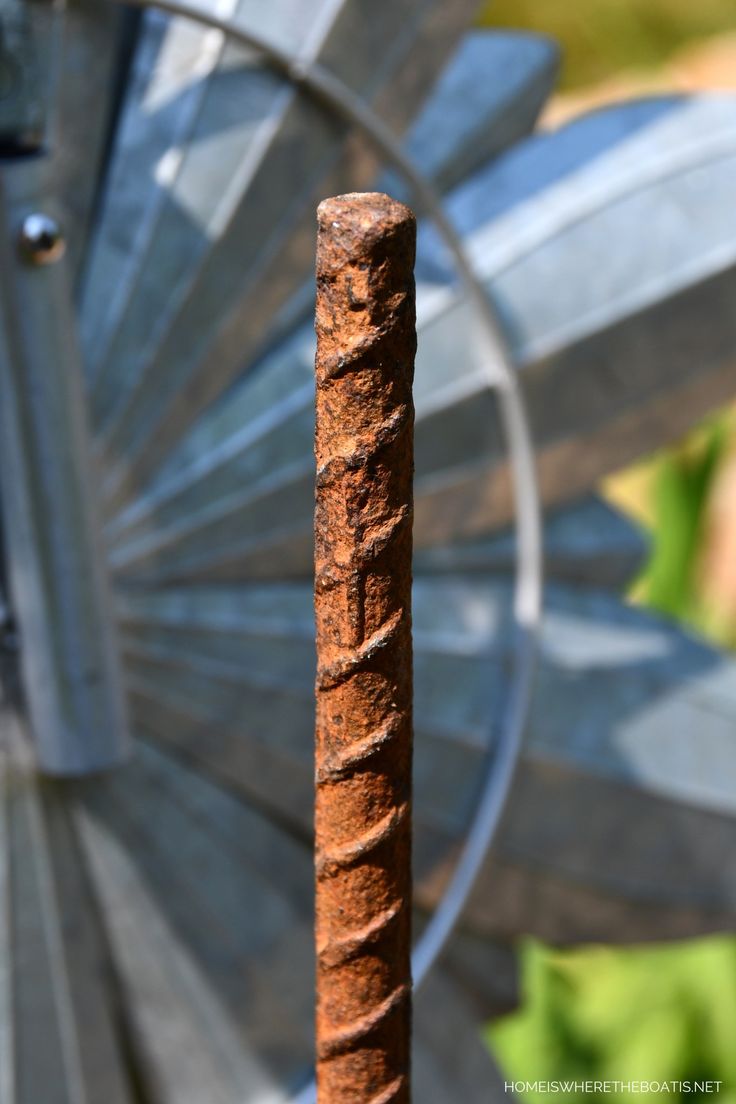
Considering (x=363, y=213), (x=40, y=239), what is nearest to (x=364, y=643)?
(x=363, y=213)

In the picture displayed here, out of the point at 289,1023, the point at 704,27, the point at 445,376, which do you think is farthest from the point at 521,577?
the point at 704,27

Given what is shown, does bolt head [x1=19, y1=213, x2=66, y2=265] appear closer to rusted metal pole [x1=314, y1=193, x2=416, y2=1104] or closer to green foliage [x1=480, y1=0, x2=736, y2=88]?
rusted metal pole [x1=314, y1=193, x2=416, y2=1104]

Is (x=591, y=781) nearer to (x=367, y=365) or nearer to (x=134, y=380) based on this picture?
(x=134, y=380)

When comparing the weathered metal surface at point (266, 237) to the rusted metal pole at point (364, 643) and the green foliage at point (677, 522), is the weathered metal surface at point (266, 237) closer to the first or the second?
the rusted metal pole at point (364, 643)

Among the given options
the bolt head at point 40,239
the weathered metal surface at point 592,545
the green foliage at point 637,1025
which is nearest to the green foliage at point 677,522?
the green foliage at point 637,1025

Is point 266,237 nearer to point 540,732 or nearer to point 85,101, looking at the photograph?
point 85,101

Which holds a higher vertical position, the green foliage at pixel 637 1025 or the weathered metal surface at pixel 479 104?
the weathered metal surface at pixel 479 104

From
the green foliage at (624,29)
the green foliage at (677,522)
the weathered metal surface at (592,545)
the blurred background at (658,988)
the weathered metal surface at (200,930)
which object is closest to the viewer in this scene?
the weathered metal surface at (200,930)
